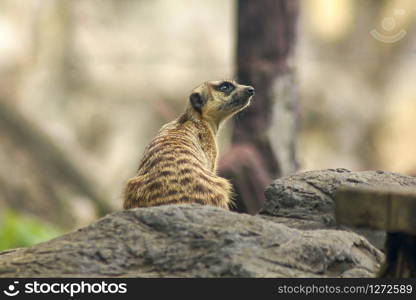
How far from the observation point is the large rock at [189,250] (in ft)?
9.04

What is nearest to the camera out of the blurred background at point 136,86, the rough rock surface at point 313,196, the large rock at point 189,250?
the large rock at point 189,250

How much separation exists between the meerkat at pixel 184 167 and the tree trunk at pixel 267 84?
3.10 meters

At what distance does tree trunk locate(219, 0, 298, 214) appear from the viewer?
8.35 m

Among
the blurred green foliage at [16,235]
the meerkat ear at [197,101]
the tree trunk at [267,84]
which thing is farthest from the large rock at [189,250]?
the blurred green foliage at [16,235]

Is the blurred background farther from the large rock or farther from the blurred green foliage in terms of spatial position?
the large rock

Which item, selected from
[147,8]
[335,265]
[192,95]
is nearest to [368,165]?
[147,8]

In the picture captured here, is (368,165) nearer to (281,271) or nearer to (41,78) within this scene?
(41,78)

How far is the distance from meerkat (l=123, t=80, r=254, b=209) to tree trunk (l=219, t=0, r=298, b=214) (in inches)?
122

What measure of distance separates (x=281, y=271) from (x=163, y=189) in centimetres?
136

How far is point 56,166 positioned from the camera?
1097 cm

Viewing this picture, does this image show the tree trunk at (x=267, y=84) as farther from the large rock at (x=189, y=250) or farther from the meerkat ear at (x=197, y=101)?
the large rock at (x=189, y=250)

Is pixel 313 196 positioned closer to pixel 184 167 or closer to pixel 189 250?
pixel 184 167

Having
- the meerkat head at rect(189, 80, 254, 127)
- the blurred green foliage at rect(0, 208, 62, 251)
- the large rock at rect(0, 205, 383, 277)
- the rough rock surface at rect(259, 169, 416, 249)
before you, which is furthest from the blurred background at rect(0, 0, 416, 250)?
the large rock at rect(0, 205, 383, 277)

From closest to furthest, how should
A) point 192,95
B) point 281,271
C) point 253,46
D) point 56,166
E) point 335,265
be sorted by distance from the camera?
point 281,271
point 335,265
point 192,95
point 253,46
point 56,166
